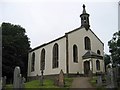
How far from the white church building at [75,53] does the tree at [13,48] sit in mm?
4840

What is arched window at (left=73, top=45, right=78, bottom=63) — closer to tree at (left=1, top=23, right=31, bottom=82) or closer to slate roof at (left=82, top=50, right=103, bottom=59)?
slate roof at (left=82, top=50, right=103, bottom=59)

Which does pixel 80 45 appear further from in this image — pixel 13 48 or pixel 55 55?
pixel 13 48

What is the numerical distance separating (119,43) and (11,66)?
20283mm

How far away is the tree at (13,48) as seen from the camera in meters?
46.4

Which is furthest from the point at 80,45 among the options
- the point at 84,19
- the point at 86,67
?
the point at 84,19

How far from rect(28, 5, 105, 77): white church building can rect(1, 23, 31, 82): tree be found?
4840 mm

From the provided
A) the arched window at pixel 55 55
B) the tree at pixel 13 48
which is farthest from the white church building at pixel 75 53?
the tree at pixel 13 48

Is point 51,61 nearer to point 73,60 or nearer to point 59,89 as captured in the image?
point 73,60

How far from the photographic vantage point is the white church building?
40.7 m

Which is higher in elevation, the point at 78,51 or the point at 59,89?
the point at 78,51

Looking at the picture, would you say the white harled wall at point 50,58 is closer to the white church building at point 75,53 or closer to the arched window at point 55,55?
the white church building at point 75,53

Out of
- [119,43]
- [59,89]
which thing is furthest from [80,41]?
[59,89]

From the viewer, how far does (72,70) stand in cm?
4053

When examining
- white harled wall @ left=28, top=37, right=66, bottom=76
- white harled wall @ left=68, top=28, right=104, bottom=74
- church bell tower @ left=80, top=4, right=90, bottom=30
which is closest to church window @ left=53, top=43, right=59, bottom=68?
white harled wall @ left=28, top=37, right=66, bottom=76
